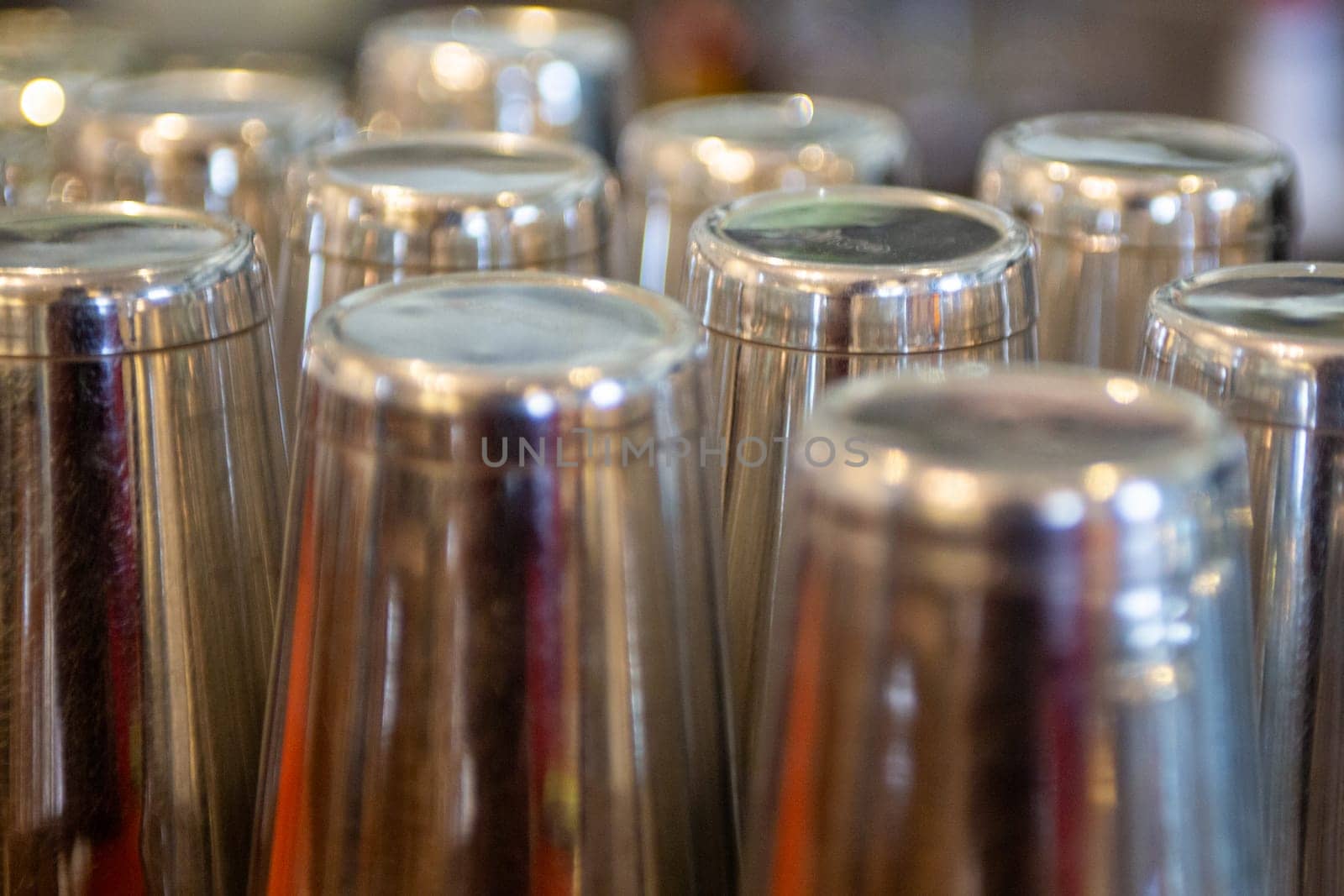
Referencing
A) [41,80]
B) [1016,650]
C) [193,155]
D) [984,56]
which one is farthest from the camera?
[984,56]

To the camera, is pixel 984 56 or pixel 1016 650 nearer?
pixel 1016 650

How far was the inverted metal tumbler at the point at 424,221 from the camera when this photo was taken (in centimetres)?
51

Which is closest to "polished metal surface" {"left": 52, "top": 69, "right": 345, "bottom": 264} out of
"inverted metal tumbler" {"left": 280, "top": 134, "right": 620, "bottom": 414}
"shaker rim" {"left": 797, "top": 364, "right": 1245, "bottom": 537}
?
"inverted metal tumbler" {"left": 280, "top": 134, "right": 620, "bottom": 414}

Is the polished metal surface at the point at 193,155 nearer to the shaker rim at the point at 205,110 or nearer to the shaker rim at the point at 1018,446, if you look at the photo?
the shaker rim at the point at 205,110

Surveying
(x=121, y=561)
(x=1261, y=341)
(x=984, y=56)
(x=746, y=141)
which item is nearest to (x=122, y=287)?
(x=121, y=561)

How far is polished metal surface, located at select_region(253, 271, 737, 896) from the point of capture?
0.31m

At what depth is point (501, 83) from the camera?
0.91 m

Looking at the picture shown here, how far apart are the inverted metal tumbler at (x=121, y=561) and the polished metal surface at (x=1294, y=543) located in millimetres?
275

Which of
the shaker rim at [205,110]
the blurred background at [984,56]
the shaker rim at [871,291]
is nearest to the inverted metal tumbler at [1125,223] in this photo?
the shaker rim at [871,291]

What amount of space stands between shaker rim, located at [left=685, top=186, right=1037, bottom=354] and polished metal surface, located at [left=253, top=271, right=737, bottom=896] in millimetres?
67

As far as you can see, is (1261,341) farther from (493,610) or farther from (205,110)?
(205,110)

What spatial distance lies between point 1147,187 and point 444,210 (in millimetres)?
277

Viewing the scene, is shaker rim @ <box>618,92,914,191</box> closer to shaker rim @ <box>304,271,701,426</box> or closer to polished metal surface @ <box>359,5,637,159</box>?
polished metal surface @ <box>359,5,637,159</box>

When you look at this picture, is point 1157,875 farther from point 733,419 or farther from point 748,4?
point 748,4
